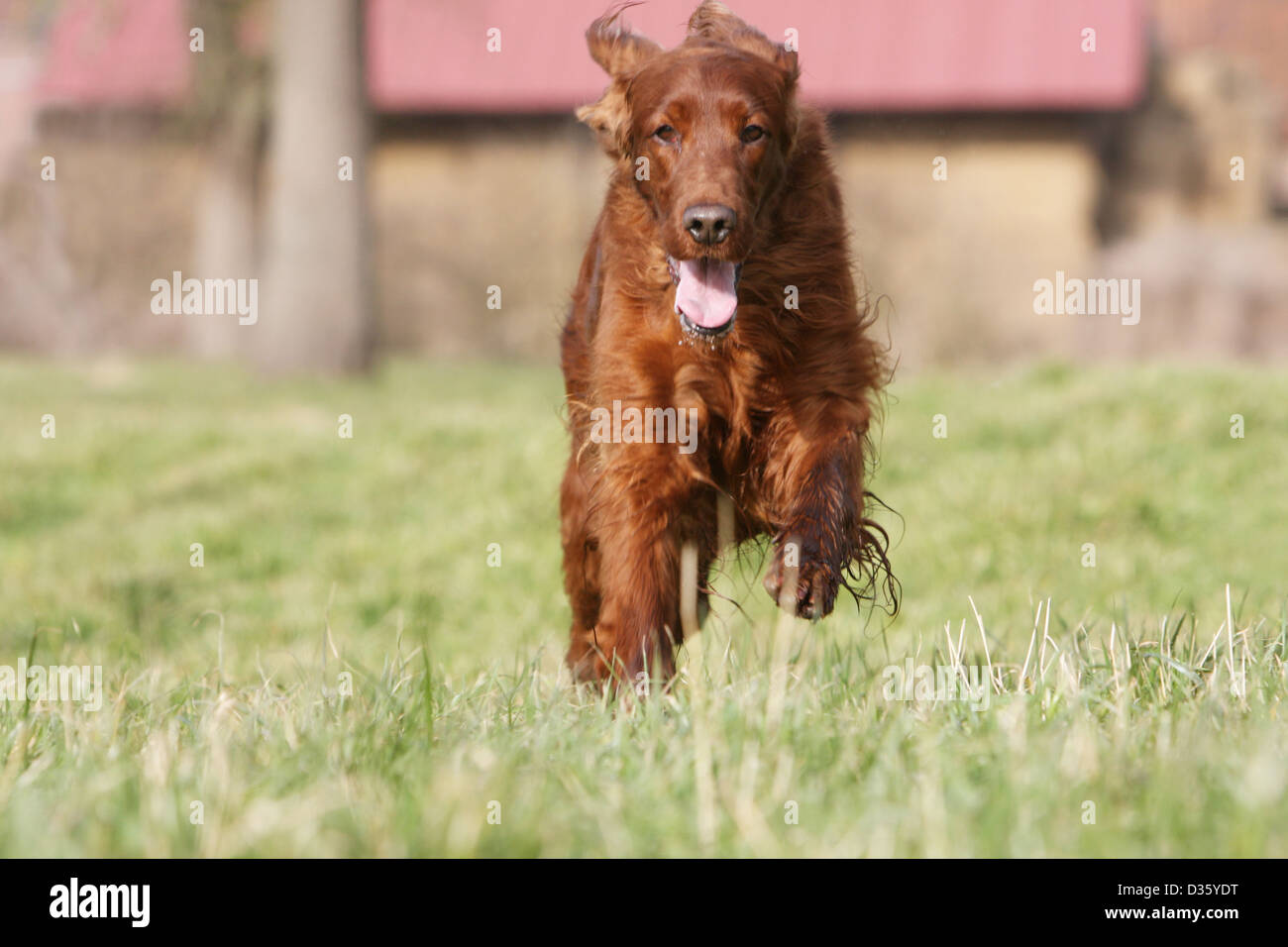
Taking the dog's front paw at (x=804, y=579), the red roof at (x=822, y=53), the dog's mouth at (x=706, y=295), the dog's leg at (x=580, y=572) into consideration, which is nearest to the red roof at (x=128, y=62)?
the red roof at (x=822, y=53)

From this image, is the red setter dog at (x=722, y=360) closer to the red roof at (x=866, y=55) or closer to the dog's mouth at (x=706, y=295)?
the dog's mouth at (x=706, y=295)

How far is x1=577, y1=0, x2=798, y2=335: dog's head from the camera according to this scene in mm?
3055

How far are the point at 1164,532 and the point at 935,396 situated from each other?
104 inches

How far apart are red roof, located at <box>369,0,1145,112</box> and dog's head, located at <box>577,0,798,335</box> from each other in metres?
14.0

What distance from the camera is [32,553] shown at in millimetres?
7035

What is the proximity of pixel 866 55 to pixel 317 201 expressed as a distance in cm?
810

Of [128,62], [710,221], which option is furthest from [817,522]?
[128,62]

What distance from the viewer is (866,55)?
1778 cm

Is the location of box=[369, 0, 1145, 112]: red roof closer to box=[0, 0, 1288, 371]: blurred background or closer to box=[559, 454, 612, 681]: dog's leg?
box=[0, 0, 1288, 371]: blurred background

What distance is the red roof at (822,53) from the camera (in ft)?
56.8

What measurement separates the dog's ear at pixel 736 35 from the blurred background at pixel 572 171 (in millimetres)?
11886

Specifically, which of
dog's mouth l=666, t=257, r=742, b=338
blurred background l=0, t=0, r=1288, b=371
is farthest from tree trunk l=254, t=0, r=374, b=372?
dog's mouth l=666, t=257, r=742, b=338
